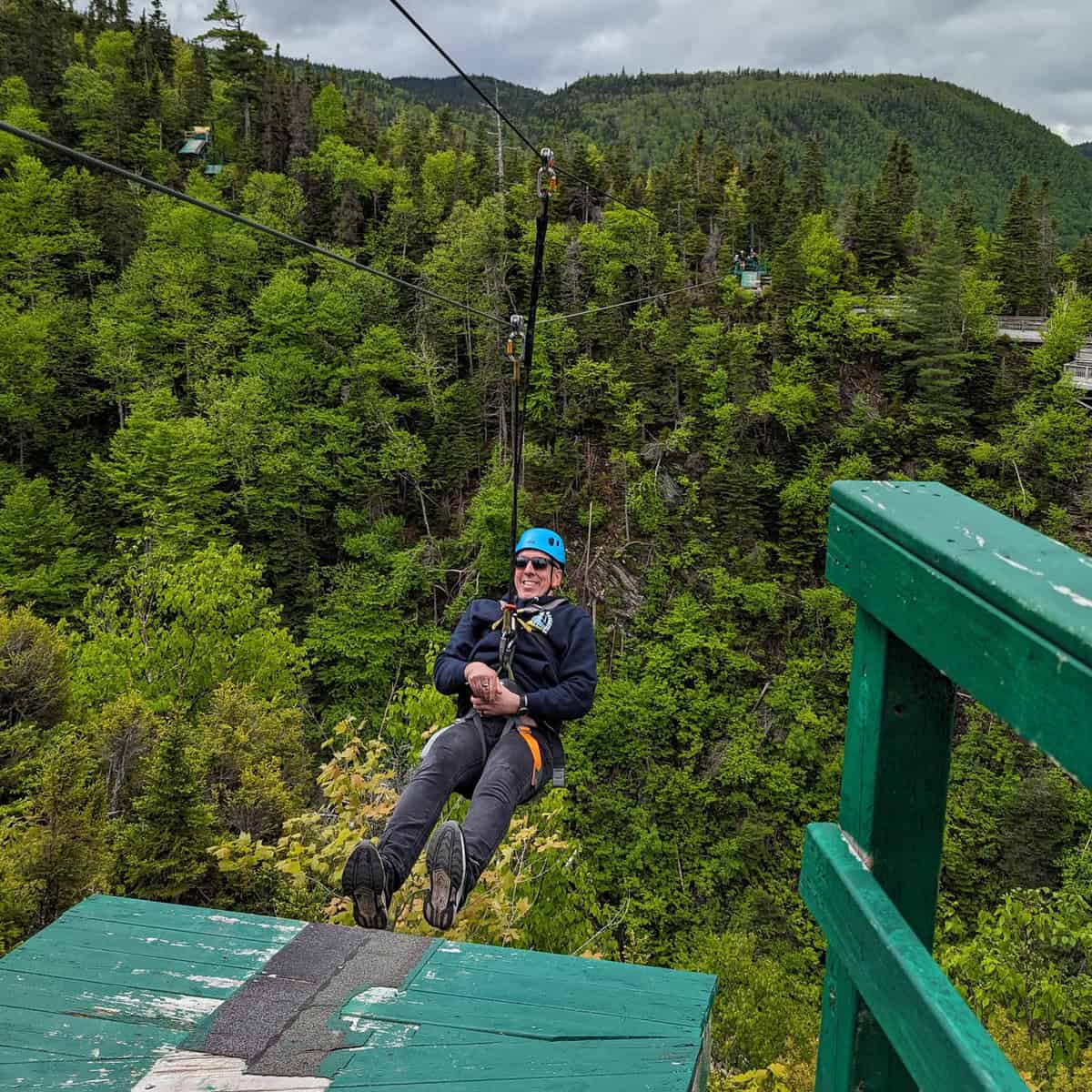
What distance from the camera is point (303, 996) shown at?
2.33 meters

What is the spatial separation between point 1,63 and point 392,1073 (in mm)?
58403

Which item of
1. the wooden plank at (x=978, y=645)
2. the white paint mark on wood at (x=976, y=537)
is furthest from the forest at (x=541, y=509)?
the white paint mark on wood at (x=976, y=537)

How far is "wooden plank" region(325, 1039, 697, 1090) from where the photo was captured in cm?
204

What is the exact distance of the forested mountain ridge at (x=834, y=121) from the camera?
353 feet

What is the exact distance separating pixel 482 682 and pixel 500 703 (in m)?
0.13

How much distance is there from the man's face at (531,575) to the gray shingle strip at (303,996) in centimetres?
188

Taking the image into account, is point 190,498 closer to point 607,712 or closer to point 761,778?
point 607,712

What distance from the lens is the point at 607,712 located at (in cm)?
2148

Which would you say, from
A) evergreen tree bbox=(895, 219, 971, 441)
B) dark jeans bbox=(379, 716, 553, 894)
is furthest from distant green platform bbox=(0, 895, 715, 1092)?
evergreen tree bbox=(895, 219, 971, 441)

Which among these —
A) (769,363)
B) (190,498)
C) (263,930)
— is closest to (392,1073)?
(263,930)

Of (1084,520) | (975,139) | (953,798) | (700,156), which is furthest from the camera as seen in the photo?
(975,139)

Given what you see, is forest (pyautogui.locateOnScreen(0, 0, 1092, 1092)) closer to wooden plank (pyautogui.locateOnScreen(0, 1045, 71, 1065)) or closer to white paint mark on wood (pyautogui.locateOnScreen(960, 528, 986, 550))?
wooden plank (pyautogui.locateOnScreen(0, 1045, 71, 1065))

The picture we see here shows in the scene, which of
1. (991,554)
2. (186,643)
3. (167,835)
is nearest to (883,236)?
(186,643)

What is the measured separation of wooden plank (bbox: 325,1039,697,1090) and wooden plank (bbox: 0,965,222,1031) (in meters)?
0.51
